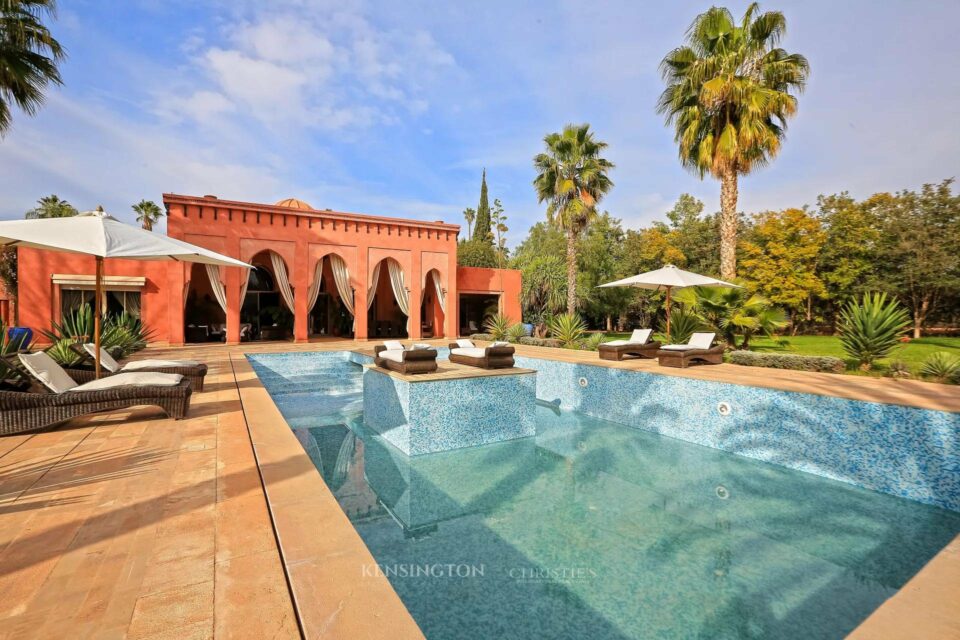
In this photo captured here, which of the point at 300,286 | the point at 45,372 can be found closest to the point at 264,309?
the point at 300,286

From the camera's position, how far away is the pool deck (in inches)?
61.8

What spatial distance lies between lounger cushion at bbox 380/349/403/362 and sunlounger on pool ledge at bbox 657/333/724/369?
4693 millimetres

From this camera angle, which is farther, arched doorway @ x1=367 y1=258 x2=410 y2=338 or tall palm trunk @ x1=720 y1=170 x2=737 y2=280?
arched doorway @ x1=367 y1=258 x2=410 y2=338

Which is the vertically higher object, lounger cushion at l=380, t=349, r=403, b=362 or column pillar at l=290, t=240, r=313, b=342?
column pillar at l=290, t=240, r=313, b=342

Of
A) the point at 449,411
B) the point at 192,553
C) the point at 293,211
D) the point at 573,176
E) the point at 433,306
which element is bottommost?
the point at 449,411

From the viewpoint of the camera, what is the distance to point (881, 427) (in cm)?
453

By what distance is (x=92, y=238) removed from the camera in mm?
4379

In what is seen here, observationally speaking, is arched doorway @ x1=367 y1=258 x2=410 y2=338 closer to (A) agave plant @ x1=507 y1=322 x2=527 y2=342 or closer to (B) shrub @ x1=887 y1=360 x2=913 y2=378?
(A) agave plant @ x1=507 y1=322 x2=527 y2=342

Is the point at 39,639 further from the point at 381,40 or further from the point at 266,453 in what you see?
the point at 381,40

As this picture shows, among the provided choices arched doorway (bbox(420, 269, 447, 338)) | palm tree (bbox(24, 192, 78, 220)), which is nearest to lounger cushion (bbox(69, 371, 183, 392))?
arched doorway (bbox(420, 269, 447, 338))

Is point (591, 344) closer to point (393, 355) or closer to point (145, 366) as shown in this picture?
point (393, 355)

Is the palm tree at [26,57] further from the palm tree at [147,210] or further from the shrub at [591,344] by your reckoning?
the palm tree at [147,210]

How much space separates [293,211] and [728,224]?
44.3ft

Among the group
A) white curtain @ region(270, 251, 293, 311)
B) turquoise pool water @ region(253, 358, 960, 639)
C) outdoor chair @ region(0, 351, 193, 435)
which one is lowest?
turquoise pool water @ region(253, 358, 960, 639)
